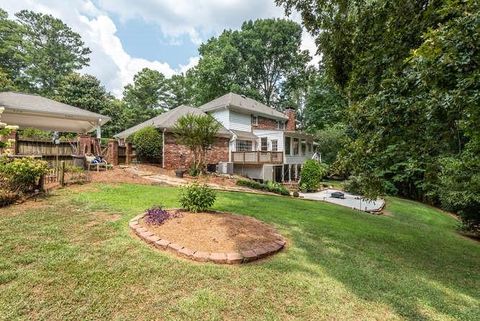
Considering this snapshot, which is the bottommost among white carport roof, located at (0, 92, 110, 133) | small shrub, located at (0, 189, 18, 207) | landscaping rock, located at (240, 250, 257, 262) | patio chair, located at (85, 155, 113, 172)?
landscaping rock, located at (240, 250, 257, 262)

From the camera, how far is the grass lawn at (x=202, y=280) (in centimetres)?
272

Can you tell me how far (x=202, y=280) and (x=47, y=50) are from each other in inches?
1888

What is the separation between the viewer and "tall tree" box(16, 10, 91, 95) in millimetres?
35688

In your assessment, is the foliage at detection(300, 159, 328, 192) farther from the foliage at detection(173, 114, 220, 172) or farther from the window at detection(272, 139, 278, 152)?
the foliage at detection(173, 114, 220, 172)

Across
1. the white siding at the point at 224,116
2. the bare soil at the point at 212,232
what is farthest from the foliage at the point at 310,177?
the bare soil at the point at 212,232

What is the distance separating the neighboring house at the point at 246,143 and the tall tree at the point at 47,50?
2372cm

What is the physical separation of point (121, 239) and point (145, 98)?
41.0 meters

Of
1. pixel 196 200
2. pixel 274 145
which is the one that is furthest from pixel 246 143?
pixel 196 200

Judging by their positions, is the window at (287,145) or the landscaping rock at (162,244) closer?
the landscaping rock at (162,244)

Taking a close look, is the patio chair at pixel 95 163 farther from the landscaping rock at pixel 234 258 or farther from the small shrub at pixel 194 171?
the landscaping rock at pixel 234 258

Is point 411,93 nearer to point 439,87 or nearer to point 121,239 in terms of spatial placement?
point 439,87

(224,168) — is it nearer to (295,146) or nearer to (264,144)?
(264,144)

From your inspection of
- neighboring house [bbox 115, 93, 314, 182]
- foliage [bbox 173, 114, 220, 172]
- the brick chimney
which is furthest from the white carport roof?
the brick chimney

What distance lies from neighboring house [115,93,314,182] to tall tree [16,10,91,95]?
2372cm
